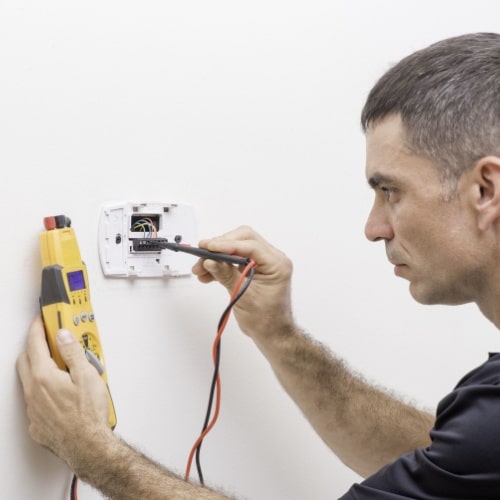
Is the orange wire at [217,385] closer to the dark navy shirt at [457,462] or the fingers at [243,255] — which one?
the fingers at [243,255]

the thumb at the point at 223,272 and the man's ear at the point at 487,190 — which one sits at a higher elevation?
the man's ear at the point at 487,190

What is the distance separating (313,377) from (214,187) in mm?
367

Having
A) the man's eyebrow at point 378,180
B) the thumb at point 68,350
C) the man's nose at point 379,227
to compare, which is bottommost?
the thumb at point 68,350

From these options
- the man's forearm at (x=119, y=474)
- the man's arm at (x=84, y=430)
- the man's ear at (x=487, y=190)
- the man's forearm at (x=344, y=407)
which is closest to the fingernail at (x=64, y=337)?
the man's arm at (x=84, y=430)

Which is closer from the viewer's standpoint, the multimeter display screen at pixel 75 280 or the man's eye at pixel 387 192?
the multimeter display screen at pixel 75 280

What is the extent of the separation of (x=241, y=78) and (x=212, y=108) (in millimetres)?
79

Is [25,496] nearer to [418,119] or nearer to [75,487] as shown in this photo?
[75,487]

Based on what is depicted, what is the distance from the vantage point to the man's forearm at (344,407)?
4.36ft

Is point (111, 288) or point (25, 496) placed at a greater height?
point (111, 288)

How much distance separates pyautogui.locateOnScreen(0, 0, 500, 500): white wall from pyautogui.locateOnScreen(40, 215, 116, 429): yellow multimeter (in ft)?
0.13

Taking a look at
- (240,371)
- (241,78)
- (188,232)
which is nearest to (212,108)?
(241,78)

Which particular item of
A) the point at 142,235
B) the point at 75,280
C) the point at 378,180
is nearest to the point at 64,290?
the point at 75,280

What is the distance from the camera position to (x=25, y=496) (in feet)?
3.61

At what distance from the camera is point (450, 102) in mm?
1115
